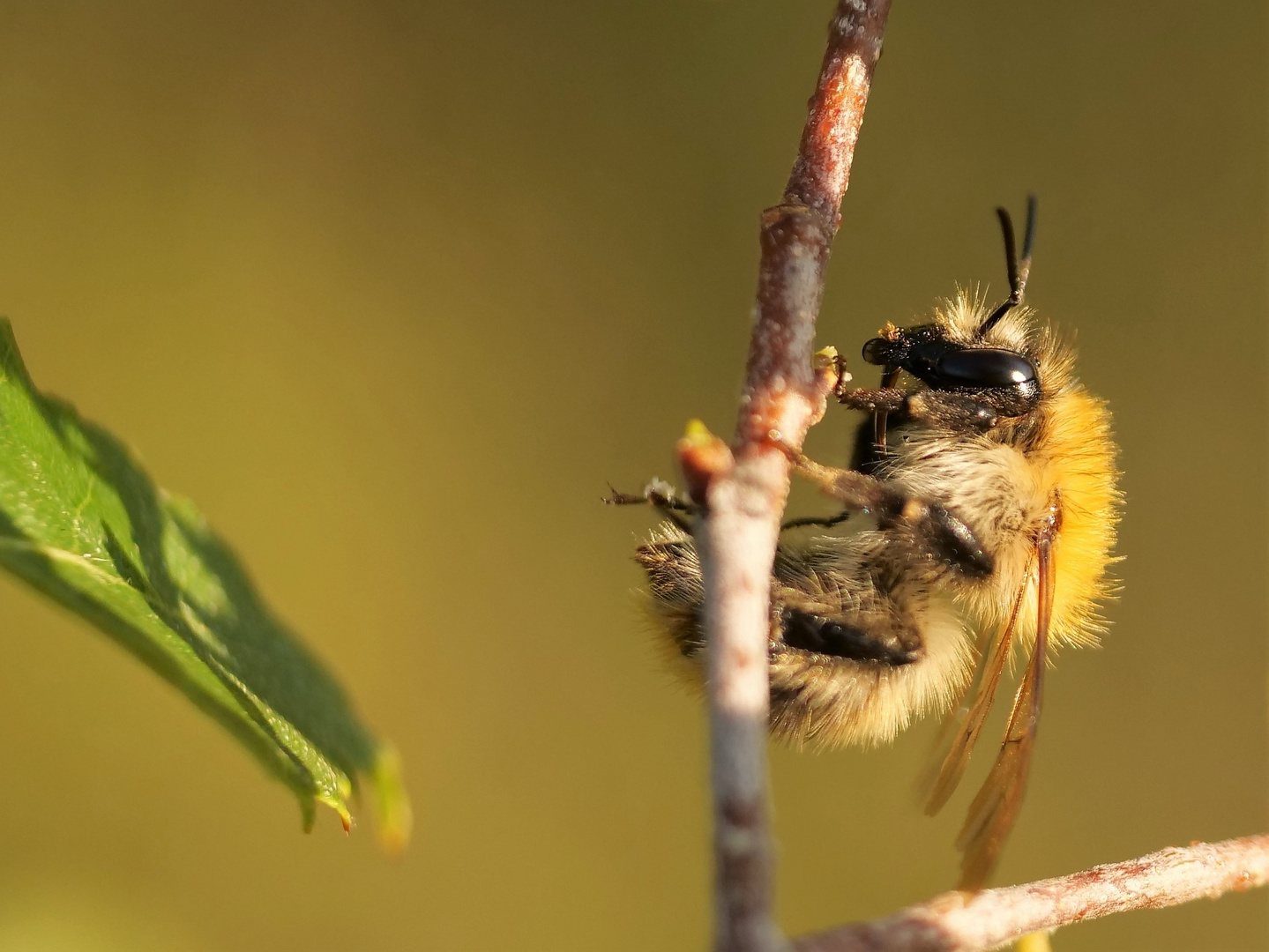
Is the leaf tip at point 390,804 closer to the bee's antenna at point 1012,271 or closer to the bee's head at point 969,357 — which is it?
the bee's head at point 969,357

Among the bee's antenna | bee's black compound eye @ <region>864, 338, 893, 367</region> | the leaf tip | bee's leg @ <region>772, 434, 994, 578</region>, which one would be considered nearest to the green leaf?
the leaf tip

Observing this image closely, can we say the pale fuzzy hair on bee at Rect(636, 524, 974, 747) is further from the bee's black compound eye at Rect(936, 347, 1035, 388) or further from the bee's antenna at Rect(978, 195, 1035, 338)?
the bee's antenna at Rect(978, 195, 1035, 338)

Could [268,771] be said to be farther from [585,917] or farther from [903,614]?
[585,917]

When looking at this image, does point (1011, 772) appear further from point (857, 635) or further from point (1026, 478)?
point (1026, 478)

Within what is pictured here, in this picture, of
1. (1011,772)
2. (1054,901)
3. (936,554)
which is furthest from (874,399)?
(1054,901)

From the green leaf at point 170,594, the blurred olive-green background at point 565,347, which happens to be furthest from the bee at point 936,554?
the blurred olive-green background at point 565,347

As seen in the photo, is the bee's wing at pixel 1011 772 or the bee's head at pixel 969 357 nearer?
the bee's wing at pixel 1011 772

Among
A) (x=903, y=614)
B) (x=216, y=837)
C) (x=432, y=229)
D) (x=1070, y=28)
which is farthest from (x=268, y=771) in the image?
(x=1070, y=28)
